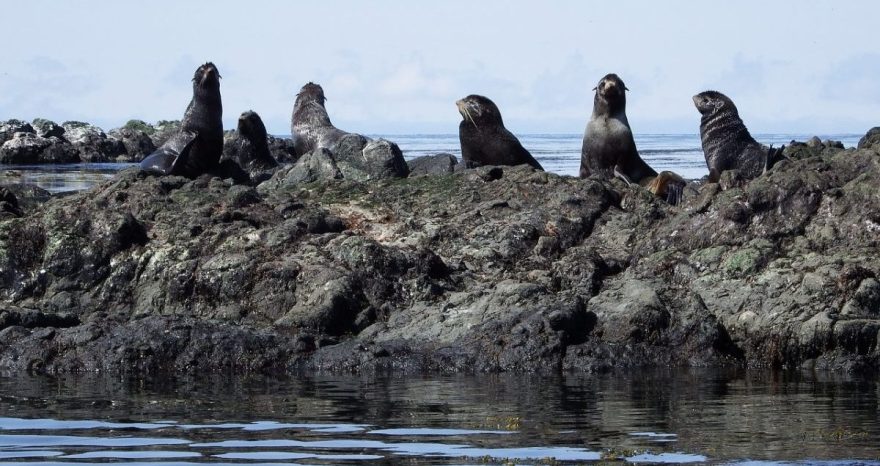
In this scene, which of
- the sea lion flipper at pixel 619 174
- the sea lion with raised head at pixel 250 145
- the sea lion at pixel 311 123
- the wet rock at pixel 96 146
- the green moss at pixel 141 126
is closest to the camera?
the sea lion flipper at pixel 619 174

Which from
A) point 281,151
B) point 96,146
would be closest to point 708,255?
point 281,151

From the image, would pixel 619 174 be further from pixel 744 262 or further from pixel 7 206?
pixel 7 206

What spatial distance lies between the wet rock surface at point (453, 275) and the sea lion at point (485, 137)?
5199 millimetres

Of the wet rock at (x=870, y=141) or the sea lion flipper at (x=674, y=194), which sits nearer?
the wet rock at (x=870, y=141)

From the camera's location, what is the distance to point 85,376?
11398 mm

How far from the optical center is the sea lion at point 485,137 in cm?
2098

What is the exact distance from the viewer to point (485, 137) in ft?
69.6

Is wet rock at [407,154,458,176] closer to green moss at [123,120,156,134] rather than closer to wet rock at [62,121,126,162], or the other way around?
wet rock at [62,121,126,162]

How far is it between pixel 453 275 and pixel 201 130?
893 cm

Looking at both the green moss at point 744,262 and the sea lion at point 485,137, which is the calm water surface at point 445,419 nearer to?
the green moss at point 744,262

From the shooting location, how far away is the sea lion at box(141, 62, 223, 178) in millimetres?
20766

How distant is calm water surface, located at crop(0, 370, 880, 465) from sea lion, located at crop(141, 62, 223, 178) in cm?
967

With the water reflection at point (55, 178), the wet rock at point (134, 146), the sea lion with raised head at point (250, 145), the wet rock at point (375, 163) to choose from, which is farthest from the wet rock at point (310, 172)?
the wet rock at point (134, 146)

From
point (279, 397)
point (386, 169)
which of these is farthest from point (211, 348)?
point (386, 169)
